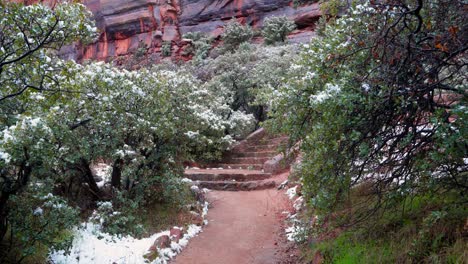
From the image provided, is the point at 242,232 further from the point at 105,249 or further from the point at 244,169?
the point at 244,169

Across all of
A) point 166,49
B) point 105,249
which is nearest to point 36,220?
point 105,249

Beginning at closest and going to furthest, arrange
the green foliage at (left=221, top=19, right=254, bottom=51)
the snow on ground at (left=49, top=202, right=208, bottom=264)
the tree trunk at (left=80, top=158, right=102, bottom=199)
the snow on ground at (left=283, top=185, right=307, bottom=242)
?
the snow on ground at (left=49, top=202, right=208, bottom=264)
the snow on ground at (left=283, top=185, right=307, bottom=242)
the tree trunk at (left=80, top=158, right=102, bottom=199)
the green foliage at (left=221, top=19, right=254, bottom=51)

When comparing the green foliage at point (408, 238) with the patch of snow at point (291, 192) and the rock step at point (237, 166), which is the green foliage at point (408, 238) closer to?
the patch of snow at point (291, 192)

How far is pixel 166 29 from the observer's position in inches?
1348

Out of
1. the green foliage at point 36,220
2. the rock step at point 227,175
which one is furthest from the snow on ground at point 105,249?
the rock step at point 227,175

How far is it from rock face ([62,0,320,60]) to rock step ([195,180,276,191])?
72.1 ft

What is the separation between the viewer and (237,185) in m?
12.5

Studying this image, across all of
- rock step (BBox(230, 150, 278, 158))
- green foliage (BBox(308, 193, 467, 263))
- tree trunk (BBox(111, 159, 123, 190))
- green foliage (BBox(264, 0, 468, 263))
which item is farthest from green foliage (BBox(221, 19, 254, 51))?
green foliage (BBox(308, 193, 467, 263))

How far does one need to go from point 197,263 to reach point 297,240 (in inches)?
66.6

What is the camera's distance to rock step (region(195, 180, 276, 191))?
1209cm

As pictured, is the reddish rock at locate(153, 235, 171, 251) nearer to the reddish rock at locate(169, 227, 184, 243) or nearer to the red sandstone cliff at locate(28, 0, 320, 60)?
the reddish rock at locate(169, 227, 184, 243)

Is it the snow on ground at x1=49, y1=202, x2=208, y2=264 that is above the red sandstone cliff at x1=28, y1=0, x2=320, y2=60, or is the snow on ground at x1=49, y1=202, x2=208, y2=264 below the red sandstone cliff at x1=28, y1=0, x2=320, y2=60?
below

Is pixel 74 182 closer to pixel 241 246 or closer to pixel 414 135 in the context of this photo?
pixel 241 246

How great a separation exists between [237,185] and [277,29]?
675 inches
